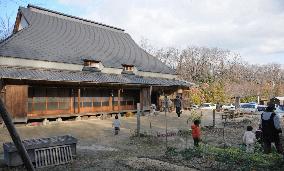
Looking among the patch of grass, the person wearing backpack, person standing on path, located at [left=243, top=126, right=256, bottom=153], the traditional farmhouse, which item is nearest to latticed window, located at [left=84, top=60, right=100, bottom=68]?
the traditional farmhouse

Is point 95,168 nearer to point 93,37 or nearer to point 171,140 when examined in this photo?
→ point 171,140

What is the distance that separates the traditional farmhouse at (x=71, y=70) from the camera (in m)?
22.1

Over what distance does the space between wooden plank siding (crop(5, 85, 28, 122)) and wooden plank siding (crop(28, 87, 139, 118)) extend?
3.48 ft

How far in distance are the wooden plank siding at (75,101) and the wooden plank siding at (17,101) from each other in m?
1.06

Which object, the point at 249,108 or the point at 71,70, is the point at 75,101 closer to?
the point at 71,70

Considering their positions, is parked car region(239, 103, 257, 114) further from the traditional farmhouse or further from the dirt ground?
the dirt ground

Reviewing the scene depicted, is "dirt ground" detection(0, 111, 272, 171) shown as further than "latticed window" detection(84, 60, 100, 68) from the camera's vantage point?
No

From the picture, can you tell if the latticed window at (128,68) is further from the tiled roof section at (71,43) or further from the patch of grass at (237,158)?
the patch of grass at (237,158)

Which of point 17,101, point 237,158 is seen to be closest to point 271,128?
point 237,158

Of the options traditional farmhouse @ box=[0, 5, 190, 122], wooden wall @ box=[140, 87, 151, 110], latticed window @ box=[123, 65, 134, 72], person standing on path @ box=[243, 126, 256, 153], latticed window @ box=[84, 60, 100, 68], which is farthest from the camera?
latticed window @ box=[123, 65, 134, 72]

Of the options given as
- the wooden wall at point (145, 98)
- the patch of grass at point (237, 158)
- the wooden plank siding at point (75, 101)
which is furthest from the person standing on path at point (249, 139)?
the wooden wall at point (145, 98)

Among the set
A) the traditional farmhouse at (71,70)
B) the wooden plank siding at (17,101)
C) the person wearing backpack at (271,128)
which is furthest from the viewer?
the traditional farmhouse at (71,70)

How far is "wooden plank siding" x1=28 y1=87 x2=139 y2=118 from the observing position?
23.0 metres

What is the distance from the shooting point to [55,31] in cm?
2966
